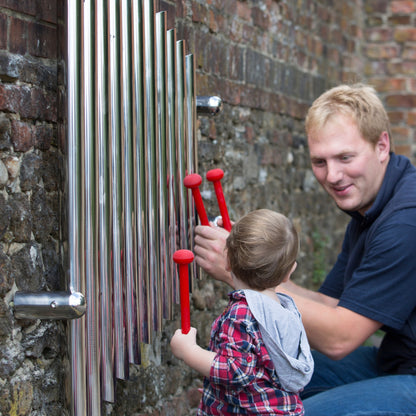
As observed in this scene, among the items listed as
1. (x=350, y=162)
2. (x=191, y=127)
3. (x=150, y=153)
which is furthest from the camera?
(x=350, y=162)

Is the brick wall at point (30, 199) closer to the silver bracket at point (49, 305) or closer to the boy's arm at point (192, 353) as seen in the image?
the silver bracket at point (49, 305)

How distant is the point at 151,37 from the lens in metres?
1.76

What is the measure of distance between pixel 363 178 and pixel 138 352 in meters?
1.06

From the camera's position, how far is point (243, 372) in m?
1.58

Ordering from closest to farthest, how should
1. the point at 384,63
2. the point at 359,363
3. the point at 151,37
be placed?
the point at 151,37
the point at 359,363
the point at 384,63

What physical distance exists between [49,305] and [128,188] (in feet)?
1.19

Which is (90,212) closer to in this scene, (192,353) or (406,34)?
(192,353)

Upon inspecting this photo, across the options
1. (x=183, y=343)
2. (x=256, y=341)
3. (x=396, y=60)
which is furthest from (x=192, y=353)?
(x=396, y=60)

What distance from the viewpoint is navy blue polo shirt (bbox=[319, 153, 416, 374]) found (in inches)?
82.0

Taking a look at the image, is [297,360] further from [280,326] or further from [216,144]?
[216,144]

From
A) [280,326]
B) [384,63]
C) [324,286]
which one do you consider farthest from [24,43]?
[384,63]

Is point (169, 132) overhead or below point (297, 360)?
overhead

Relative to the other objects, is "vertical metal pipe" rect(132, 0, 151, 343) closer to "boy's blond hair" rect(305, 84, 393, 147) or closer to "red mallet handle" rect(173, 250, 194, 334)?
"red mallet handle" rect(173, 250, 194, 334)

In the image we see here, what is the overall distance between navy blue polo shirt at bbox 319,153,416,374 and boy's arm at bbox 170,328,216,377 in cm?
64
